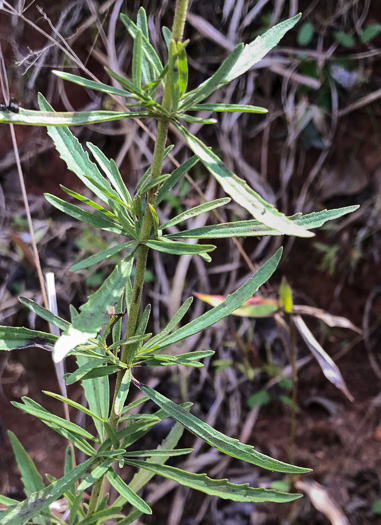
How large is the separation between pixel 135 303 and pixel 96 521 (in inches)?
15.9

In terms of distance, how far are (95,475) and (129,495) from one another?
6cm

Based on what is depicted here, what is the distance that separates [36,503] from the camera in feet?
2.23

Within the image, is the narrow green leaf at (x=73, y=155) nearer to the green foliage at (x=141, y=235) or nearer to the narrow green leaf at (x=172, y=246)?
the green foliage at (x=141, y=235)

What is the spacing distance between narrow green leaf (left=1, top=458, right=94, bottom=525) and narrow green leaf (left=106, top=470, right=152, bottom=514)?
0.04 meters

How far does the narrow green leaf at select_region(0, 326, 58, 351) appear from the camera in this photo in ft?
2.10

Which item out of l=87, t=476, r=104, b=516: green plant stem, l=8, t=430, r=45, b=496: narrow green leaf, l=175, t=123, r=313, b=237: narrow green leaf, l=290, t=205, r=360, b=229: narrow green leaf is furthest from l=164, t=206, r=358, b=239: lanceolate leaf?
l=8, t=430, r=45, b=496: narrow green leaf

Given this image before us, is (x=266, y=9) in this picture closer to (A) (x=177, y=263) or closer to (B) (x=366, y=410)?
(A) (x=177, y=263)

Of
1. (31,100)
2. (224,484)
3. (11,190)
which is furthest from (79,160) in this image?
(11,190)

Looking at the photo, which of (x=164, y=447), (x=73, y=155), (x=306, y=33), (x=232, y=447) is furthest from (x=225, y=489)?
(x=306, y=33)

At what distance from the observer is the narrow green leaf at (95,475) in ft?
2.19

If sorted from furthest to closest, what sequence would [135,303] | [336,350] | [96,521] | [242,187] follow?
1. [336,350]
2. [96,521]
3. [135,303]
4. [242,187]

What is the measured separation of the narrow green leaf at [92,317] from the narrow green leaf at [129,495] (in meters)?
0.30

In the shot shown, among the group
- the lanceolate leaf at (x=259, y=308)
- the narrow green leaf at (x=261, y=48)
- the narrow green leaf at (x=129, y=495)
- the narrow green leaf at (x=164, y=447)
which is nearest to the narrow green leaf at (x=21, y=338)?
A: the narrow green leaf at (x=129, y=495)

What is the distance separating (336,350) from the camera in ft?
5.62
